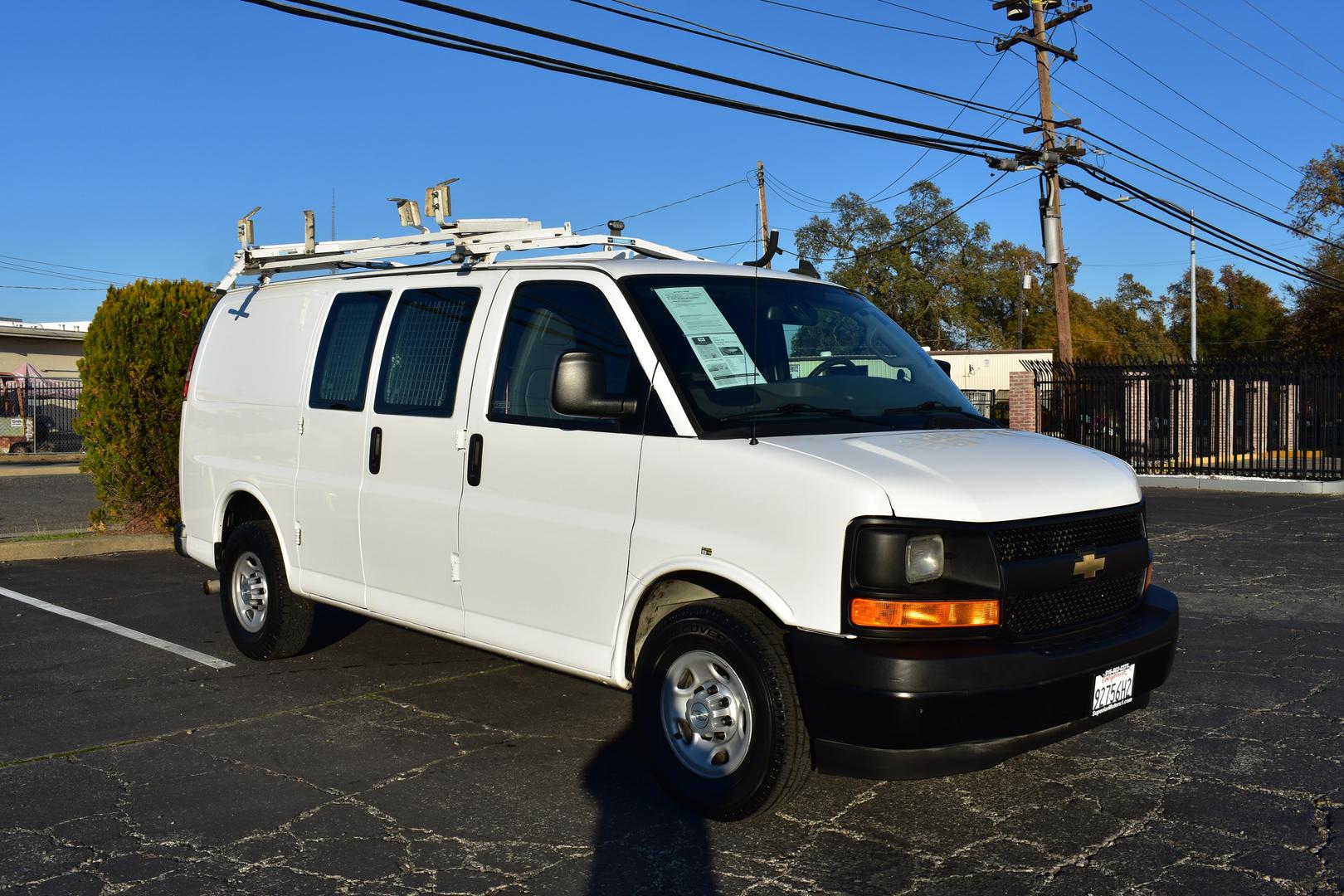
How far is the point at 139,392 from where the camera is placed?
38.5ft

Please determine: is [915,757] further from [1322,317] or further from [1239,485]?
[1322,317]

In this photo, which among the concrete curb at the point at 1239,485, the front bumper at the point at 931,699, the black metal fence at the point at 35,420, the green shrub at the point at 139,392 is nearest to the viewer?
the front bumper at the point at 931,699

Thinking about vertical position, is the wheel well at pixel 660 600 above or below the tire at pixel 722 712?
above

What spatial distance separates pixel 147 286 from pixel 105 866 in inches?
352

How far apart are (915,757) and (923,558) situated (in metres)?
0.67

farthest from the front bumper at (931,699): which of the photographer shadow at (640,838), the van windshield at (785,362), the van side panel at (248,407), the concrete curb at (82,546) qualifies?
the concrete curb at (82,546)

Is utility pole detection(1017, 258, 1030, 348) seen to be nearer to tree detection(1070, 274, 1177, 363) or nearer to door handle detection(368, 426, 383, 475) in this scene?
tree detection(1070, 274, 1177, 363)

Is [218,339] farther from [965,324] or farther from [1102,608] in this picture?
[965,324]

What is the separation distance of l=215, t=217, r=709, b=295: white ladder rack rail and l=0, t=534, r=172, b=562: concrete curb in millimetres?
5172

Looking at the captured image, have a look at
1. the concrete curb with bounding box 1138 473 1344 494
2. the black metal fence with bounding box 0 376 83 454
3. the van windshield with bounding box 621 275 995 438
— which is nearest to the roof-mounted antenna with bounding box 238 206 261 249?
the van windshield with bounding box 621 275 995 438

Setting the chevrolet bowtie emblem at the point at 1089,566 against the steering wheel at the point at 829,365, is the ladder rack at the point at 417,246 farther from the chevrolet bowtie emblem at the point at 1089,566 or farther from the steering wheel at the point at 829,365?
Result: the chevrolet bowtie emblem at the point at 1089,566

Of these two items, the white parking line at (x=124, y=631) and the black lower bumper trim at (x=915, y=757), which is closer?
the black lower bumper trim at (x=915, y=757)

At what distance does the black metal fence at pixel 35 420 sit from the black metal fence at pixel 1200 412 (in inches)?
889

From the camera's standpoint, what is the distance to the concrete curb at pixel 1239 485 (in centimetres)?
2028
